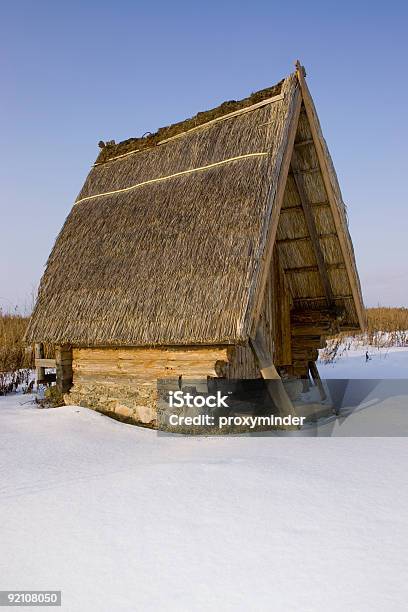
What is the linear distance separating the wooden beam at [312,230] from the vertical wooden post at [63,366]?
158 inches

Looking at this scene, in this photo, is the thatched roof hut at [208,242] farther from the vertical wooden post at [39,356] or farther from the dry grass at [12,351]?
the dry grass at [12,351]

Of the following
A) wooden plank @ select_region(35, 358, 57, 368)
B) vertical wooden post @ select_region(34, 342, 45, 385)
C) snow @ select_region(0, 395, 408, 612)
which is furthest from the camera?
vertical wooden post @ select_region(34, 342, 45, 385)

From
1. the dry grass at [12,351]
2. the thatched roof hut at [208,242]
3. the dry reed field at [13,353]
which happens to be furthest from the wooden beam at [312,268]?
the dry grass at [12,351]

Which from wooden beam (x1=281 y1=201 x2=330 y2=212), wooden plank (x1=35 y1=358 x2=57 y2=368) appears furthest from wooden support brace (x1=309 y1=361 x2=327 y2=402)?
wooden plank (x1=35 y1=358 x2=57 y2=368)

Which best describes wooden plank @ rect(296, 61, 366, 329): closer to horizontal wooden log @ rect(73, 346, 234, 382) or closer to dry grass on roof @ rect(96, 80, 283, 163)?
dry grass on roof @ rect(96, 80, 283, 163)

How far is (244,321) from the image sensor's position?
5582mm

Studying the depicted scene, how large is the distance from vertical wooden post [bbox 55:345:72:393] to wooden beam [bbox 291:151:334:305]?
4017 mm

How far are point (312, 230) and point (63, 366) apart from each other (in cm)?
423

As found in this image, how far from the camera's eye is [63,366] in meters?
7.54

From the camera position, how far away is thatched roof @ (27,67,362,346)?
239 inches

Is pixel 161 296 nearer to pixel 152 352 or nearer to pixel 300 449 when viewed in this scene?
pixel 152 352

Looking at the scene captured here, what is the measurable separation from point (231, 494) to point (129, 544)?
86 centimetres

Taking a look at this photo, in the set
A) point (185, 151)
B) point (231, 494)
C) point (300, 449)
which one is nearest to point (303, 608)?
point (231, 494)

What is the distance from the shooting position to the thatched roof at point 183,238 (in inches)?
239
